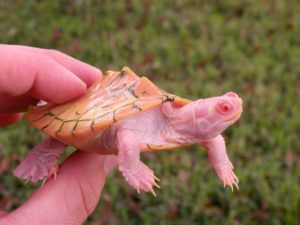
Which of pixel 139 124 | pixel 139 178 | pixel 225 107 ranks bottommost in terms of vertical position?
pixel 139 178

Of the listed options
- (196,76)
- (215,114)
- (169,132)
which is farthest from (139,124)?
(196,76)

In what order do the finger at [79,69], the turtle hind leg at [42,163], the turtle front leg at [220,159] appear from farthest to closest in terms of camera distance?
the finger at [79,69]
the turtle hind leg at [42,163]
the turtle front leg at [220,159]

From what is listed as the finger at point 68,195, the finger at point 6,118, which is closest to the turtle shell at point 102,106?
the finger at point 68,195

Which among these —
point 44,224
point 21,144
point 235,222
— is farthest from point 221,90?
point 44,224

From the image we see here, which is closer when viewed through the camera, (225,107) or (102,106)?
(225,107)

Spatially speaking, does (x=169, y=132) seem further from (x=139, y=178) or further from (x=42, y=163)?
(x=42, y=163)

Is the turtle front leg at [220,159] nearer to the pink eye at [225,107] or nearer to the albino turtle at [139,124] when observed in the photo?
the albino turtle at [139,124]

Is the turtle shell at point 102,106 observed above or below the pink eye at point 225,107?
below

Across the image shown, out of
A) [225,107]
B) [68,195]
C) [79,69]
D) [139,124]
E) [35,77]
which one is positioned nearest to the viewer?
[225,107]
